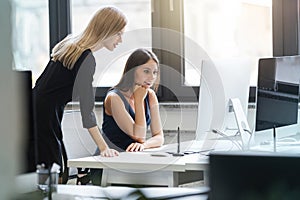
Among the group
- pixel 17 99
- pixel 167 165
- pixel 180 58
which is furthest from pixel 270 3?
pixel 17 99

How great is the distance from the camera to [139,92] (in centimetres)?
299

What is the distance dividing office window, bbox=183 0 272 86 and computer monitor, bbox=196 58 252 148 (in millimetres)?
1359

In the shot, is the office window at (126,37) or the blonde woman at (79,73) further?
the office window at (126,37)

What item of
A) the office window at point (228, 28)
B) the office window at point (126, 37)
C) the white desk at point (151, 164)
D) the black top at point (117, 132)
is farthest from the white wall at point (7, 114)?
the office window at point (126, 37)

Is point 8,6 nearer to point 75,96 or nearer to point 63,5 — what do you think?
point 75,96

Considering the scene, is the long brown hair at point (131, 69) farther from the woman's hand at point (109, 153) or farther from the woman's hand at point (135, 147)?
the woman's hand at point (109, 153)

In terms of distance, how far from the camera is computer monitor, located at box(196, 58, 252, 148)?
2442mm

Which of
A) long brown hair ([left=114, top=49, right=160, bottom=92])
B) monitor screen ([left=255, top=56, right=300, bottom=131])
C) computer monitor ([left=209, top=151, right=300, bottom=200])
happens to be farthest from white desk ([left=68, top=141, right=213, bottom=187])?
computer monitor ([left=209, top=151, right=300, bottom=200])

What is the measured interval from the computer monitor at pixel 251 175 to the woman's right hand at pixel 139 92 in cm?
239

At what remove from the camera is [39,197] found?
26.3 inches

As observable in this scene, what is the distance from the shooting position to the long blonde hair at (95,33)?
2730mm

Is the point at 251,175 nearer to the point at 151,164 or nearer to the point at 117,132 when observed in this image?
the point at 151,164

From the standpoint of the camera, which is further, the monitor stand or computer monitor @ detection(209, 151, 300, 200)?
the monitor stand

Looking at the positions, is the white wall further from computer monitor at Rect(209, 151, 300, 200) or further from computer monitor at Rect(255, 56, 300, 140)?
computer monitor at Rect(255, 56, 300, 140)
